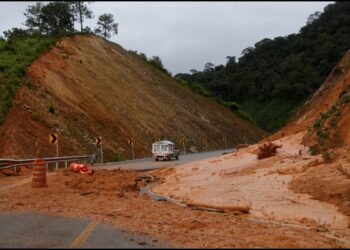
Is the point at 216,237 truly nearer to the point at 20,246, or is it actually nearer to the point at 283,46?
the point at 20,246

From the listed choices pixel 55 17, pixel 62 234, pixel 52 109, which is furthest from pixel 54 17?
pixel 62 234

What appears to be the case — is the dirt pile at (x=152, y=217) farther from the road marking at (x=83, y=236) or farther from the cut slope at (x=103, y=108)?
the cut slope at (x=103, y=108)

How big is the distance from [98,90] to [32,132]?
55.7 ft

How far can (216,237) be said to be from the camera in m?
9.70

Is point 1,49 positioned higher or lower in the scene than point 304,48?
lower

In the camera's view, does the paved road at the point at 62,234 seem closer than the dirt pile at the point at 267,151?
Yes

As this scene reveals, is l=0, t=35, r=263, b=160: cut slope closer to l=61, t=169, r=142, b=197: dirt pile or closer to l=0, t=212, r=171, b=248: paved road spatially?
l=61, t=169, r=142, b=197: dirt pile

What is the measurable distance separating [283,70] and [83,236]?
95.4 metres

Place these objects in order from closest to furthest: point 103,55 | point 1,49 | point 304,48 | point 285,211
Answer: point 285,211 → point 1,49 → point 103,55 → point 304,48

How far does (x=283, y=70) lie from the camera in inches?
4003

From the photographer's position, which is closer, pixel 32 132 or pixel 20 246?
pixel 20 246

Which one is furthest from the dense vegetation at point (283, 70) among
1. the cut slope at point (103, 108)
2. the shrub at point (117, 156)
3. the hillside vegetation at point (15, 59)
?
the shrub at point (117, 156)

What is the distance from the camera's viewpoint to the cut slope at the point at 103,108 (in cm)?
3481

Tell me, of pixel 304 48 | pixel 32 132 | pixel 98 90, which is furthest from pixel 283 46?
pixel 32 132
